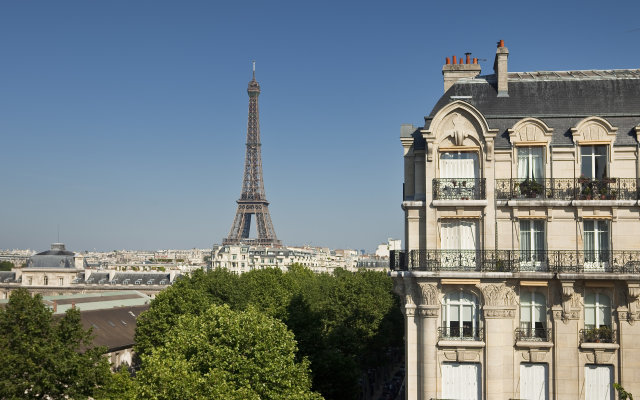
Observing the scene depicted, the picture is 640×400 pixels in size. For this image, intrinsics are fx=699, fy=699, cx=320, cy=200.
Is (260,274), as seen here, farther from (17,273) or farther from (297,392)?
(17,273)

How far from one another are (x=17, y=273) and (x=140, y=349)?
143 m

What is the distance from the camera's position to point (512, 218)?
29203mm

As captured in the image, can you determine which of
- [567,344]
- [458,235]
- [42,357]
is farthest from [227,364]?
[567,344]

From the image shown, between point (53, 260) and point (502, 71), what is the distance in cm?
15960

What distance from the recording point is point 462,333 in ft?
94.7

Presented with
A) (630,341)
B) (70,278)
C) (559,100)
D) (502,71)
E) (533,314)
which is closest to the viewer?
(630,341)

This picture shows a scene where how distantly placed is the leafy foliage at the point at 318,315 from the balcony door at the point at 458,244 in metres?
20.6

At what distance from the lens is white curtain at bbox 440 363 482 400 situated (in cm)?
2866

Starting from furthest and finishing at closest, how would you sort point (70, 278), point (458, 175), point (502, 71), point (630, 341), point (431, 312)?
point (70, 278) → point (502, 71) → point (458, 175) → point (431, 312) → point (630, 341)

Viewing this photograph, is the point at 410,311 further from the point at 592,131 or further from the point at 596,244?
the point at 592,131

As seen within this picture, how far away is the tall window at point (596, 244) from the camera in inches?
1123

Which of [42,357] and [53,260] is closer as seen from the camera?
[42,357]

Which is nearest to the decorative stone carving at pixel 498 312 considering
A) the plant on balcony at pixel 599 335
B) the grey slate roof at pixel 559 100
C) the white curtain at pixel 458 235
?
the white curtain at pixel 458 235

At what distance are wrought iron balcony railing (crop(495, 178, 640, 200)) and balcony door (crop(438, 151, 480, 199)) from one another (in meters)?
1.08
